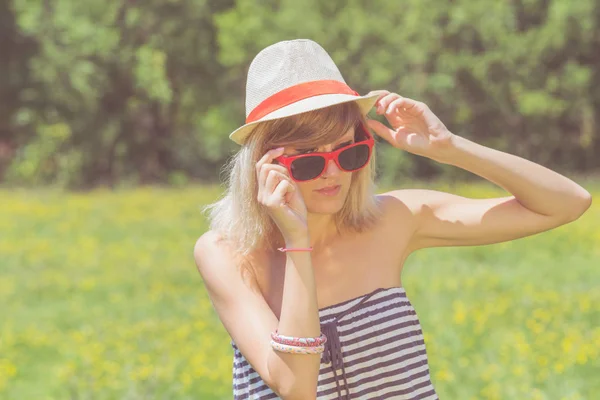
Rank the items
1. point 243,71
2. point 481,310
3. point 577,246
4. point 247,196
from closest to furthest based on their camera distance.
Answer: point 247,196 < point 481,310 < point 577,246 < point 243,71

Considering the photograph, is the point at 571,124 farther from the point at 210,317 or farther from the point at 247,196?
the point at 247,196

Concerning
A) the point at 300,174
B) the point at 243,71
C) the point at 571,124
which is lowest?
the point at 571,124

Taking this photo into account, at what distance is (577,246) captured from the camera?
9.41m

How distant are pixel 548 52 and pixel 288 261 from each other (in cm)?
1719

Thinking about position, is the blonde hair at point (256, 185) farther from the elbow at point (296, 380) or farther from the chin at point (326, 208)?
the elbow at point (296, 380)

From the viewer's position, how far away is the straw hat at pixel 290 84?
229 centimetres

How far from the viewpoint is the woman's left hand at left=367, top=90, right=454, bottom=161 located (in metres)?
2.41

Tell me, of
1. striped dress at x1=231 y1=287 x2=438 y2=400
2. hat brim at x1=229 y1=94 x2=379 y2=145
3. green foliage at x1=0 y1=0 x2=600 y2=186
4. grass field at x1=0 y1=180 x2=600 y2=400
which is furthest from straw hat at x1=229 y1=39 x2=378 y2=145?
green foliage at x1=0 y1=0 x2=600 y2=186

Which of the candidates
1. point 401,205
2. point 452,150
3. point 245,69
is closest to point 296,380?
point 401,205

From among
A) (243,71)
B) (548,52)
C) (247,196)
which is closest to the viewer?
(247,196)

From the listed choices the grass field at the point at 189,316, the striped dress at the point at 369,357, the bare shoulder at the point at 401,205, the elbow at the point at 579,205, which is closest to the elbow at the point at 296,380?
the striped dress at the point at 369,357

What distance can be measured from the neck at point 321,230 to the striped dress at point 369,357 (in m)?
0.24

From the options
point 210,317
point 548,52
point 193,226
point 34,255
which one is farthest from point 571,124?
point 210,317

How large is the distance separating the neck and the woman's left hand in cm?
27
